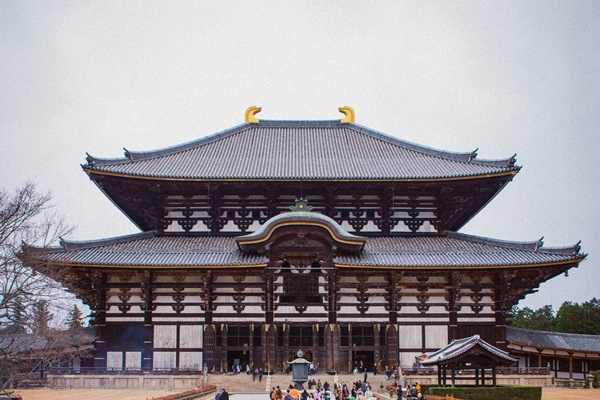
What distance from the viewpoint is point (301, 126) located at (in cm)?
5438

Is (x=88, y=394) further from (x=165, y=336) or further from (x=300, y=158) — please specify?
(x=300, y=158)

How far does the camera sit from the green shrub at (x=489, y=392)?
2898 cm

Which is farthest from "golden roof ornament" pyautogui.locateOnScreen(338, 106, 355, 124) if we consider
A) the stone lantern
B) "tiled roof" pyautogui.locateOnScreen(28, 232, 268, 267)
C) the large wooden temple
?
the stone lantern

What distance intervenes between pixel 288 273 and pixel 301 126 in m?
17.0

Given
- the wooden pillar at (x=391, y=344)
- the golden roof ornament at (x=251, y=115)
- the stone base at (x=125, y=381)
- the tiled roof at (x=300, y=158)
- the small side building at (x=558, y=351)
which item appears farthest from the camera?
the golden roof ornament at (x=251, y=115)

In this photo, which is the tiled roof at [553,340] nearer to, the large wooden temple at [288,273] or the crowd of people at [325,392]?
the large wooden temple at [288,273]

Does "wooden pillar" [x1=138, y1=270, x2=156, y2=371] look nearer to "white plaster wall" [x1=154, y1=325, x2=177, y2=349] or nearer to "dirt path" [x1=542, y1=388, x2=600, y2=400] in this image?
"white plaster wall" [x1=154, y1=325, x2=177, y2=349]

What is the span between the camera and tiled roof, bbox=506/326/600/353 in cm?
4366

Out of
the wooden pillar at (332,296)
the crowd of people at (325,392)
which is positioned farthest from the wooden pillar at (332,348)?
the crowd of people at (325,392)

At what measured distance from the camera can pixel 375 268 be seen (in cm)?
3947

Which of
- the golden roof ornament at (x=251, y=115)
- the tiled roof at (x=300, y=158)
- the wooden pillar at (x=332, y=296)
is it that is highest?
the golden roof ornament at (x=251, y=115)

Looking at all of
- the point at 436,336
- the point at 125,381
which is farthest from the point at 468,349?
the point at 125,381

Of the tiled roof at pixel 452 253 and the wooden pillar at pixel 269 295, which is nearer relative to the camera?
the tiled roof at pixel 452 253

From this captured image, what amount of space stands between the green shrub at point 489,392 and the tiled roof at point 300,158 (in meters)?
16.0
